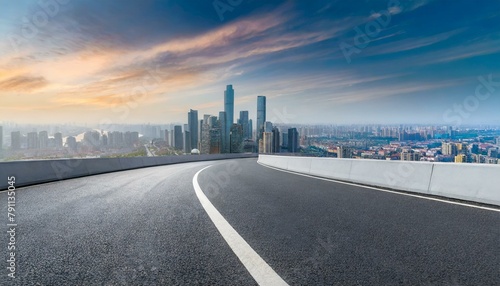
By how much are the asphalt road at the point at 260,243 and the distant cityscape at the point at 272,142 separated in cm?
519

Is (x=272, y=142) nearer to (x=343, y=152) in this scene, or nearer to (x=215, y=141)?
(x=215, y=141)

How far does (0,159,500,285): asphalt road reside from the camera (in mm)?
2838

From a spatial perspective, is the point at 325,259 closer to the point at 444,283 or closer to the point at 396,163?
the point at 444,283

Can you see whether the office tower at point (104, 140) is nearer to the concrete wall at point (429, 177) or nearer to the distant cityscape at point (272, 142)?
the distant cityscape at point (272, 142)

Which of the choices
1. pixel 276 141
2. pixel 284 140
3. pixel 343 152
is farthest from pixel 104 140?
pixel 284 140

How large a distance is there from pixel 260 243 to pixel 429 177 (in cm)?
687

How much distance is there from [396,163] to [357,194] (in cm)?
246

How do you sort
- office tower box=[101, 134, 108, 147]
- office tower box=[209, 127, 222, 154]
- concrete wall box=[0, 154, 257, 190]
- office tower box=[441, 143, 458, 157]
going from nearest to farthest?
concrete wall box=[0, 154, 257, 190] → office tower box=[441, 143, 458, 157] → office tower box=[101, 134, 108, 147] → office tower box=[209, 127, 222, 154]

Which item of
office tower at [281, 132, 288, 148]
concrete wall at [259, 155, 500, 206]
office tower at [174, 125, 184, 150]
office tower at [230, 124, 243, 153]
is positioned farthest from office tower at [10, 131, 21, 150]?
office tower at [281, 132, 288, 148]

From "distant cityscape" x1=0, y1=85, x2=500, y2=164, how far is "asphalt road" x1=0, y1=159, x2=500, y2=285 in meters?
5.19

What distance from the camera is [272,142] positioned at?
70062mm

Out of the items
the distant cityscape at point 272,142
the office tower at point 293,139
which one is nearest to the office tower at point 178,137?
the distant cityscape at point 272,142

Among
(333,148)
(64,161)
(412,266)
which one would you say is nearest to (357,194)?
(412,266)

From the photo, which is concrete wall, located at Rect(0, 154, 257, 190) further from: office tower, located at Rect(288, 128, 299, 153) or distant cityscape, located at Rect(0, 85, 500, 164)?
office tower, located at Rect(288, 128, 299, 153)
